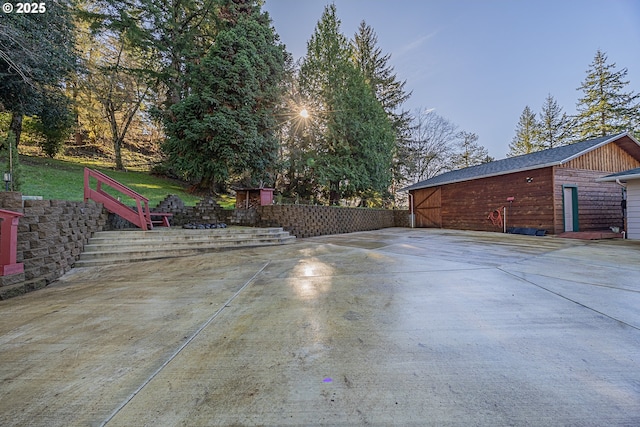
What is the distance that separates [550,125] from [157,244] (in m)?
32.6

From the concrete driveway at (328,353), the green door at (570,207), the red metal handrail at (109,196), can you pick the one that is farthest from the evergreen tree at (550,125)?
the red metal handrail at (109,196)

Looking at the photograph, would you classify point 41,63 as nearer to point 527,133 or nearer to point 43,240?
point 43,240

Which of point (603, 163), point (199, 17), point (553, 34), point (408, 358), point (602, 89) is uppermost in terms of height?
point (199, 17)

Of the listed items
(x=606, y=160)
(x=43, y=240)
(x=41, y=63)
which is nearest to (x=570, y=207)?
(x=606, y=160)

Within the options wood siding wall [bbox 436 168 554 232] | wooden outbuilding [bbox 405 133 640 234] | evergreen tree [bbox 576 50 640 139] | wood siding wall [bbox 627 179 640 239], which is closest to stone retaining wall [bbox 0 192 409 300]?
wood siding wall [bbox 436 168 554 232]

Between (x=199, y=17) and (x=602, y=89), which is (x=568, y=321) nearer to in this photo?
(x=199, y=17)

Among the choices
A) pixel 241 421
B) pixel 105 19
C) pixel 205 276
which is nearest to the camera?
pixel 241 421

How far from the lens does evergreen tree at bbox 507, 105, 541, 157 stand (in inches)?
970

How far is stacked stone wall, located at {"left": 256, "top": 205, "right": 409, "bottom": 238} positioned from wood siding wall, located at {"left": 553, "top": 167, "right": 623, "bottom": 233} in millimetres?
7192

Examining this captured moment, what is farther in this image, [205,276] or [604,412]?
[205,276]

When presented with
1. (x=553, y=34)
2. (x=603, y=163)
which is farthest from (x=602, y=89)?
(x=603, y=163)

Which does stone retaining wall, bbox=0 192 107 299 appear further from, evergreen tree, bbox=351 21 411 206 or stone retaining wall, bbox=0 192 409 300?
evergreen tree, bbox=351 21 411 206

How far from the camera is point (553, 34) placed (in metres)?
11.0

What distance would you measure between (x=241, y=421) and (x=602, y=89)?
3106 centimetres
